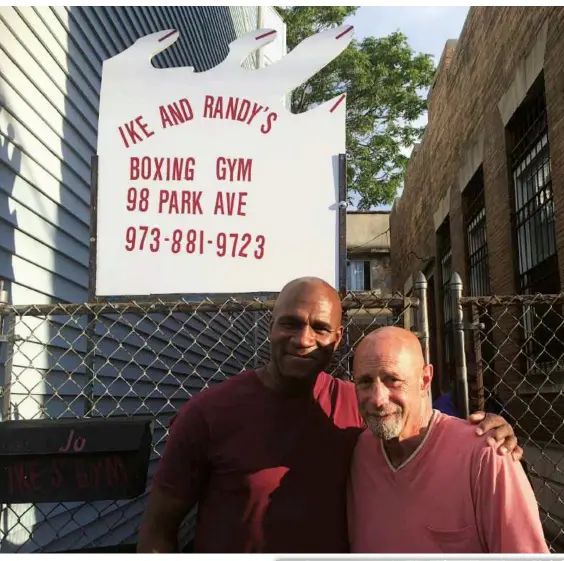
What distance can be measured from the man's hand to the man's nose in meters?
0.58

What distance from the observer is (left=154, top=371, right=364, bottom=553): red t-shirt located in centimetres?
188

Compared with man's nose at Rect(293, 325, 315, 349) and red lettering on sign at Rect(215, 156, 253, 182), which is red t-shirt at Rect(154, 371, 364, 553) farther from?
red lettering on sign at Rect(215, 156, 253, 182)

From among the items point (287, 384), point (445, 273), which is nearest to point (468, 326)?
point (287, 384)

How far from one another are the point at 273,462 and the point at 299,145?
187 cm

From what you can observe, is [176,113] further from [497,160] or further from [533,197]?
[497,160]

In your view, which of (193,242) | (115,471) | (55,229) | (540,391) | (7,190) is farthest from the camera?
(540,391)

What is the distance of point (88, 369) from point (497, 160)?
7774 mm

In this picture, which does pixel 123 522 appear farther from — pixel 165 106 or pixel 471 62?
pixel 471 62

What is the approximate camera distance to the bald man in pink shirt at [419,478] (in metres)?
1.65

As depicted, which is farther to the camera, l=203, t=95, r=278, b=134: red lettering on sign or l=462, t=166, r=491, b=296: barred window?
l=462, t=166, r=491, b=296: barred window

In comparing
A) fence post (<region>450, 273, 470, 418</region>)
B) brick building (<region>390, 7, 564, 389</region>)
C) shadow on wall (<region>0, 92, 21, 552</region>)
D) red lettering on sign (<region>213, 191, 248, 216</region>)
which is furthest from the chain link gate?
shadow on wall (<region>0, 92, 21, 552</region>)

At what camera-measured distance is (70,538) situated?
4.01 m

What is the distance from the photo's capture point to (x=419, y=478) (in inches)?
70.3

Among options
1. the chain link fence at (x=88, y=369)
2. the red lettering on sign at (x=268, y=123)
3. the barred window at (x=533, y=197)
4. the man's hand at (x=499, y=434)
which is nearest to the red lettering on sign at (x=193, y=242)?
the chain link fence at (x=88, y=369)
